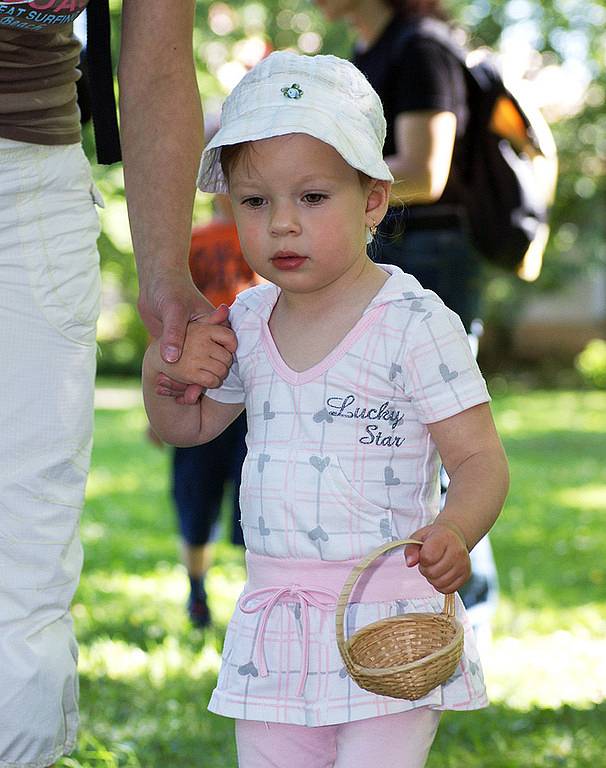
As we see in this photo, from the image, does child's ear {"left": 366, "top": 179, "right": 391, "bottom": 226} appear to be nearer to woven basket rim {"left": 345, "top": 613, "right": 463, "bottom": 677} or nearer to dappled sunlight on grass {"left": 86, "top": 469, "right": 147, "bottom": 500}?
woven basket rim {"left": 345, "top": 613, "right": 463, "bottom": 677}

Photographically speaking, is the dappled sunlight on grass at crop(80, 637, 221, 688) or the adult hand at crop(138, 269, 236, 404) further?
the dappled sunlight on grass at crop(80, 637, 221, 688)

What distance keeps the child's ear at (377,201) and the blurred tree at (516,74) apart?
316 cm

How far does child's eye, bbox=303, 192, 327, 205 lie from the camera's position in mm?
2305

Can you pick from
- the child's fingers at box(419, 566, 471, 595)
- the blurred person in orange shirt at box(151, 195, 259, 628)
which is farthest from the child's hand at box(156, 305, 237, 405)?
the blurred person in orange shirt at box(151, 195, 259, 628)

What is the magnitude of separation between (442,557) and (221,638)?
10.4 feet

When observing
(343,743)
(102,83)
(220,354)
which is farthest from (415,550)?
(102,83)

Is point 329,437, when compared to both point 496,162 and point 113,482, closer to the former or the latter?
point 496,162

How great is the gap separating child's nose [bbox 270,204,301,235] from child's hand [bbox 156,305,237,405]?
0.75 ft

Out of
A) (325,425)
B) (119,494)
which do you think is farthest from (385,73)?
(119,494)

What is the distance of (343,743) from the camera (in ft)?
7.64

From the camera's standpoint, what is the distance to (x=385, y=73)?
13.9ft

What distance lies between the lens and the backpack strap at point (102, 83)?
259cm

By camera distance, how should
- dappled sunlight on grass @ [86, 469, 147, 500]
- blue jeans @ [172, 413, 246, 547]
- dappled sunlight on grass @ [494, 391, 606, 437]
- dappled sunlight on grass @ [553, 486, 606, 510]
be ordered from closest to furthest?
blue jeans @ [172, 413, 246, 547] → dappled sunlight on grass @ [553, 486, 606, 510] → dappled sunlight on grass @ [86, 469, 147, 500] → dappled sunlight on grass @ [494, 391, 606, 437]

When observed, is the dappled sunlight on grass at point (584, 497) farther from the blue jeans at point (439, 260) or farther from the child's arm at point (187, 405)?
the child's arm at point (187, 405)
